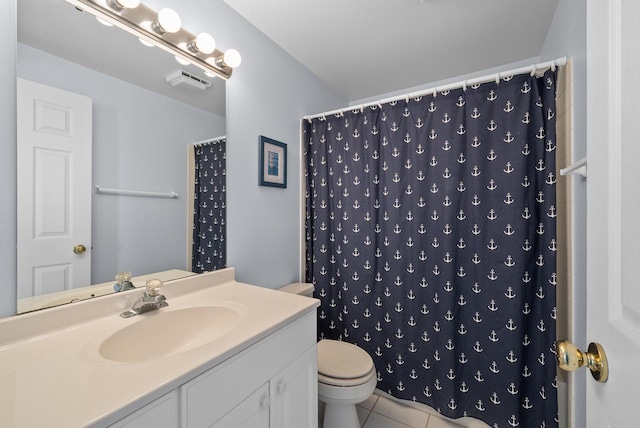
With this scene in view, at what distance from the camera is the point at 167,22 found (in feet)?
3.48

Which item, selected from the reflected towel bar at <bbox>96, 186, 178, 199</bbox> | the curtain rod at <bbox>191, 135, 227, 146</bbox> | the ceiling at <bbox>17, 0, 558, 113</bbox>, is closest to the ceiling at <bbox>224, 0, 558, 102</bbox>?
the ceiling at <bbox>17, 0, 558, 113</bbox>

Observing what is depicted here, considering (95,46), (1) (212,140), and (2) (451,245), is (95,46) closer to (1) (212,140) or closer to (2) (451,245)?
(1) (212,140)

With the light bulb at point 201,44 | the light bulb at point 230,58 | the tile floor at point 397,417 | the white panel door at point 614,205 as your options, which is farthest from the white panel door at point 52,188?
the tile floor at point 397,417

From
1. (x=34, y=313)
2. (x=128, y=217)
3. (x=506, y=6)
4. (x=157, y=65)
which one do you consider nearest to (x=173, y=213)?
(x=128, y=217)

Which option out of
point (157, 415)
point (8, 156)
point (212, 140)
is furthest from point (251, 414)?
point (212, 140)

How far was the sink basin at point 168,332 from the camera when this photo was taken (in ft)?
2.74

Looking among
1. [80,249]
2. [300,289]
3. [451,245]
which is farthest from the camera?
[300,289]

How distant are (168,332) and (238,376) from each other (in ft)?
1.30

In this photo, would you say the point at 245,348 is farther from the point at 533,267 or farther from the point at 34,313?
the point at 533,267

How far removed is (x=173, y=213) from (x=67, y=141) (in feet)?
1.43

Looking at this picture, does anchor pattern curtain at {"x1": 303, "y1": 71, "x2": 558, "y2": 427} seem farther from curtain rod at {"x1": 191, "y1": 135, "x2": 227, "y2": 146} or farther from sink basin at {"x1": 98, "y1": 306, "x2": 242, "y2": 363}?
sink basin at {"x1": 98, "y1": 306, "x2": 242, "y2": 363}

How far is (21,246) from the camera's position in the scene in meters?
0.78

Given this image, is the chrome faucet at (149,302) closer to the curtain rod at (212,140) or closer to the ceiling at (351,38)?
the curtain rod at (212,140)

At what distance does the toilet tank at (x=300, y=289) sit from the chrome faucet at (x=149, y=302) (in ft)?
2.74
